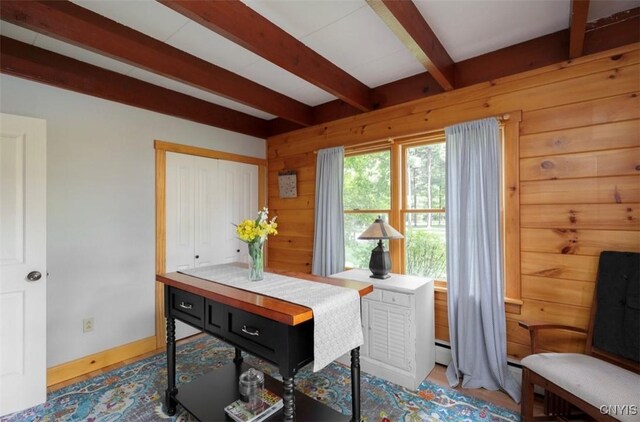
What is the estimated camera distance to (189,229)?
3.34 meters

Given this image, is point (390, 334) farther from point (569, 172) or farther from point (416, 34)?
point (416, 34)

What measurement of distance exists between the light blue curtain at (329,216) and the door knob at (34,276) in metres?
2.30

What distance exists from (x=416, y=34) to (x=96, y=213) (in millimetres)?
2886

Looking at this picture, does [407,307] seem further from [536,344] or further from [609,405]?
[609,405]

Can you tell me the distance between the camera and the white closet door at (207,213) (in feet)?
11.2

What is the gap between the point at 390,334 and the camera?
242 cm

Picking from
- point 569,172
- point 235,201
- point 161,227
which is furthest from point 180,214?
point 569,172

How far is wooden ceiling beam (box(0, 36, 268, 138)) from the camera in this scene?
2201mm

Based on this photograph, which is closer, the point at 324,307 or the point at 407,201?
the point at 324,307

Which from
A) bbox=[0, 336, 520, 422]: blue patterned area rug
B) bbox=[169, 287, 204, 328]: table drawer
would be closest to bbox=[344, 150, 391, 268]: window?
bbox=[0, 336, 520, 422]: blue patterned area rug

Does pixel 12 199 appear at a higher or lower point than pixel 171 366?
higher

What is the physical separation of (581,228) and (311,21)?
2218 mm

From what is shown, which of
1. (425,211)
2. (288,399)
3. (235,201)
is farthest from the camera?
(235,201)

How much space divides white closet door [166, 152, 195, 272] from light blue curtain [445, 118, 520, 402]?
2.60 metres
